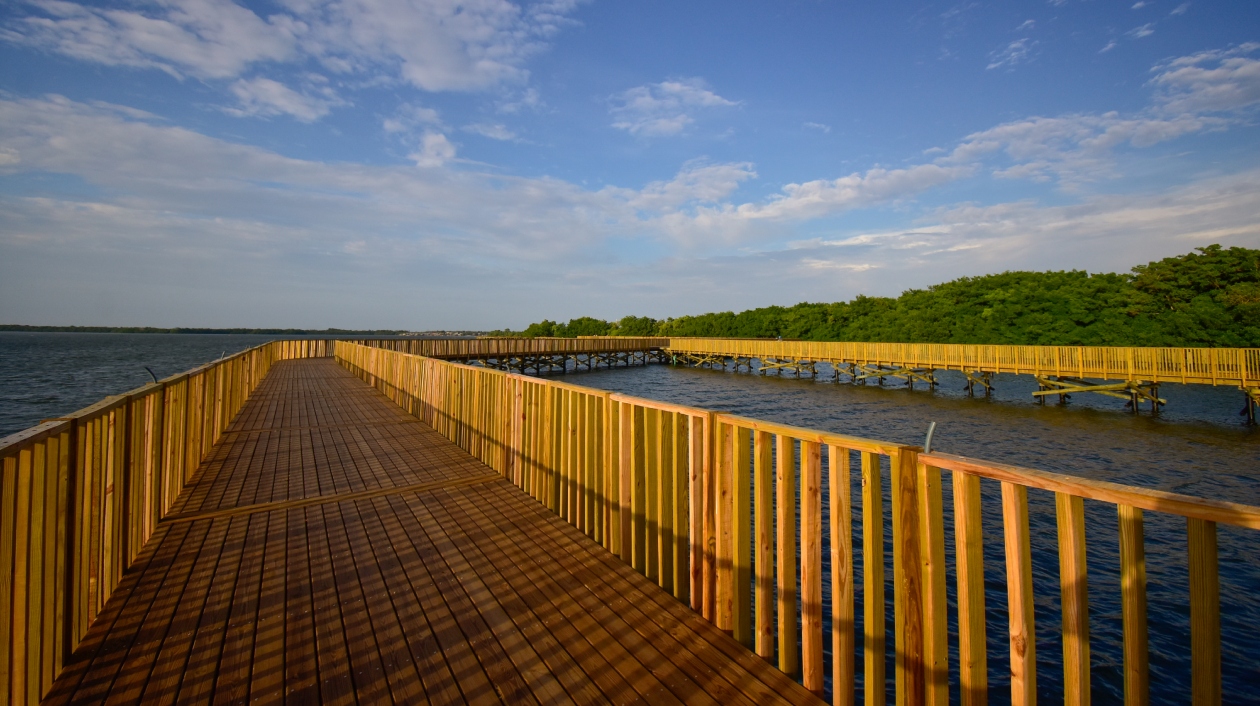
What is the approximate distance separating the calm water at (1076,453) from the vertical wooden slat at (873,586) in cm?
356

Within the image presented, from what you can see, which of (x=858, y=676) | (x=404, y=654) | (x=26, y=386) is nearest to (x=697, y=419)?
(x=404, y=654)

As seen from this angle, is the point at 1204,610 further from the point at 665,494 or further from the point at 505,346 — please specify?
the point at 505,346

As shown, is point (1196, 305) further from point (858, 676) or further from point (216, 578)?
point (216, 578)

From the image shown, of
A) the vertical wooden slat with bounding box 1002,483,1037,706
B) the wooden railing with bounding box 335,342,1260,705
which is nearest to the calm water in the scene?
the wooden railing with bounding box 335,342,1260,705

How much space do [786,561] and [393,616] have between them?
2.26 meters

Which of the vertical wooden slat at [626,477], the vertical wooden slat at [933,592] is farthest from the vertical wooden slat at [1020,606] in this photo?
the vertical wooden slat at [626,477]

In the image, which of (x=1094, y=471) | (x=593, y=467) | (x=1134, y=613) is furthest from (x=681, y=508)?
(x=1094, y=471)

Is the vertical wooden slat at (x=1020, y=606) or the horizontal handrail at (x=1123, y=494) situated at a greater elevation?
the horizontal handrail at (x=1123, y=494)

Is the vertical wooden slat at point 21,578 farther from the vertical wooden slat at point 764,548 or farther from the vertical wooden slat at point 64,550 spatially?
the vertical wooden slat at point 764,548

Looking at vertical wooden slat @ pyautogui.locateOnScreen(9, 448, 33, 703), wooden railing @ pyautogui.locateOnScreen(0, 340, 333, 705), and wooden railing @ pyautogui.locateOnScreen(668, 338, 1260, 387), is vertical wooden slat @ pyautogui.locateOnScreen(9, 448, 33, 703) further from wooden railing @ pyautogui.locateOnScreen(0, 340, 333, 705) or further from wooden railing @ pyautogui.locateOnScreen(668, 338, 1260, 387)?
wooden railing @ pyautogui.locateOnScreen(668, 338, 1260, 387)

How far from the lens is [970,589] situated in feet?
6.59

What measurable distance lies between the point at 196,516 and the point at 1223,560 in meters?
12.6

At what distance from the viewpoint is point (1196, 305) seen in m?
32.7

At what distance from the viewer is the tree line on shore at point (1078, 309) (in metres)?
31.5
